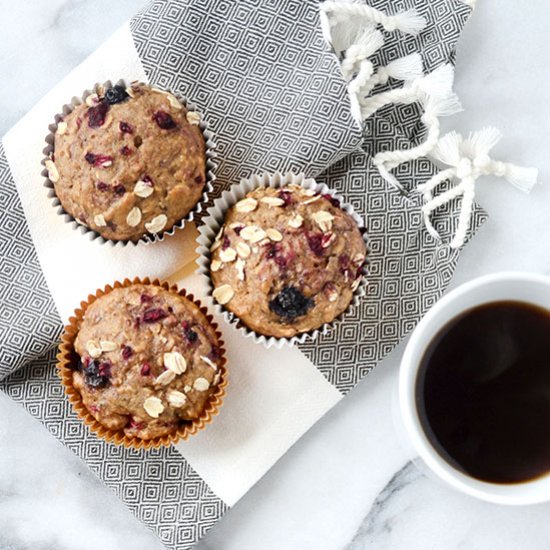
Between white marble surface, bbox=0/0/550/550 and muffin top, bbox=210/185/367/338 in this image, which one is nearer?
muffin top, bbox=210/185/367/338

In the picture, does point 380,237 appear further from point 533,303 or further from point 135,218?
point 135,218

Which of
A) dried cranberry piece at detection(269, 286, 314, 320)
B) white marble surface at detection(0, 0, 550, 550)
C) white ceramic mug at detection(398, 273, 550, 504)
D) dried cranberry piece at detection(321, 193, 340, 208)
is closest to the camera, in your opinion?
white ceramic mug at detection(398, 273, 550, 504)

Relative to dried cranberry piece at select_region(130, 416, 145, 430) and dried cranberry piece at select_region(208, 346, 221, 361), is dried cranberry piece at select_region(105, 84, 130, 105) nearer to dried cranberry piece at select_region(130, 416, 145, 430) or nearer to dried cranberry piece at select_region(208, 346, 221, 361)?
dried cranberry piece at select_region(208, 346, 221, 361)

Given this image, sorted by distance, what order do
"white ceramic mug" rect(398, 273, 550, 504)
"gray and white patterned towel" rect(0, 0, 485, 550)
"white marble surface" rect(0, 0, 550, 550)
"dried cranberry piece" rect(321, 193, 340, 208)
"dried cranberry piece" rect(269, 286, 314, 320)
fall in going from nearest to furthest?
"white ceramic mug" rect(398, 273, 550, 504) → "dried cranberry piece" rect(269, 286, 314, 320) → "dried cranberry piece" rect(321, 193, 340, 208) → "gray and white patterned towel" rect(0, 0, 485, 550) → "white marble surface" rect(0, 0, 550, 550)

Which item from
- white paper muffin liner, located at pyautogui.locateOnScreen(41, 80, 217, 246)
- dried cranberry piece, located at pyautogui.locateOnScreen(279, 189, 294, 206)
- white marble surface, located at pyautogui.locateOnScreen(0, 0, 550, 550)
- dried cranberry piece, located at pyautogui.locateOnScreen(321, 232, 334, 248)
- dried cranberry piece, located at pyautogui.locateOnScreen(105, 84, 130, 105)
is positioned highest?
dried cranberry piece, located at pyautogui.locateOnScreen(105, 84, 130, 105)

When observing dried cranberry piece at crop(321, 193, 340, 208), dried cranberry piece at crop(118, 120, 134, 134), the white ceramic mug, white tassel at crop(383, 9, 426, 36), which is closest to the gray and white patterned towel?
white tassel at crop(383, 9, 426, 36)

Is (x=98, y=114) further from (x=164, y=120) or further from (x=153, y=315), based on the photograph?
(x=153, y=315)

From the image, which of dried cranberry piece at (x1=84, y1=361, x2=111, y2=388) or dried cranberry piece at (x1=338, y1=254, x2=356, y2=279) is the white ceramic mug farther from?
dried cranberry piece at (x1=84, y1=361, x2=111, y2=388)

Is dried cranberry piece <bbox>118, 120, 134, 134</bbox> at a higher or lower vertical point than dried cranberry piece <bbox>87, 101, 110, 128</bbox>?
A: lower
